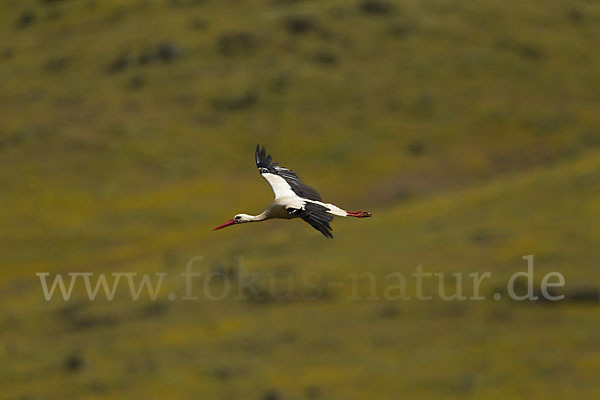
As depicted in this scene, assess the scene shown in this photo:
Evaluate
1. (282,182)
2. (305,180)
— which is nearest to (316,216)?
(282,182)

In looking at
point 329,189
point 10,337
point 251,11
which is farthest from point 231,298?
point 251,11

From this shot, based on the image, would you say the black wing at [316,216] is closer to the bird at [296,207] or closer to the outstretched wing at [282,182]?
the bird at [296,207]

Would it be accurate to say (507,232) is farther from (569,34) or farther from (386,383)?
(569,34)

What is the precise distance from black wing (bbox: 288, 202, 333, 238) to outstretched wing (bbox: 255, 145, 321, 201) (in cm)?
171

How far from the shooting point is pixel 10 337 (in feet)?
190

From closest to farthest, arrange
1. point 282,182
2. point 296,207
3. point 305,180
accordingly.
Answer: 1. point 296,207
2. point 282,182
3. point 305,180

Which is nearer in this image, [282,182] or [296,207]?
[296,207]

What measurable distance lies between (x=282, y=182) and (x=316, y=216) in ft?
13.1

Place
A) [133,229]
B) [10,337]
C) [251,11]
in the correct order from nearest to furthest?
[10,337] < [133,229] < [251,11]

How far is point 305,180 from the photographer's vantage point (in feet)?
264

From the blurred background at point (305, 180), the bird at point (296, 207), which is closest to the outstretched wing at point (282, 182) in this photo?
the bird at point (296, 207)

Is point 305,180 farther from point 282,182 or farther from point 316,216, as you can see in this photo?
point 316,216

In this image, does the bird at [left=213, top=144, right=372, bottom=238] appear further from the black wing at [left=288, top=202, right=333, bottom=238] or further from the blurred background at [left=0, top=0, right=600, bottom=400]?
the blurred background at [left=0, top=0, right=600, bottom=400]

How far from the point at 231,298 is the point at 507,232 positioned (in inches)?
638
